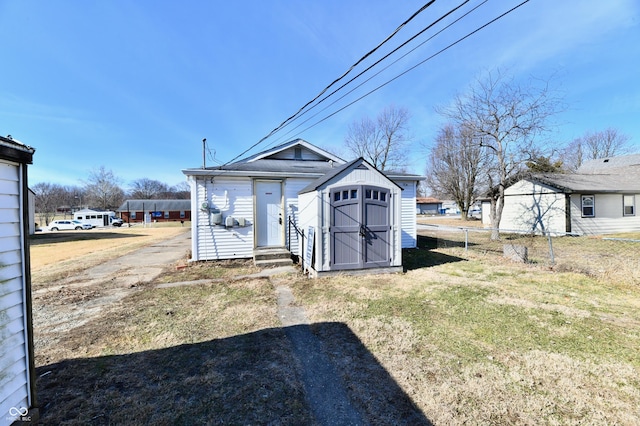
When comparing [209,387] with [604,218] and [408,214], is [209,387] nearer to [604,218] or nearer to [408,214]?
[408,214]

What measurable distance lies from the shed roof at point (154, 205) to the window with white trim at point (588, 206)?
5021cm

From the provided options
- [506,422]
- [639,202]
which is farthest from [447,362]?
[639,202]

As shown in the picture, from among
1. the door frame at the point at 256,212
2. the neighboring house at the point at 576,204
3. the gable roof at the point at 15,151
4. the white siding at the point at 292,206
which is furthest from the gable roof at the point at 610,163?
the gable roof at the point at 15,151

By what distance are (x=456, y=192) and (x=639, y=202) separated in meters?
13.9

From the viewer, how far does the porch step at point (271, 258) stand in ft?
25.9

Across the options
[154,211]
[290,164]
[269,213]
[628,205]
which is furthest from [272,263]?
[154,211]

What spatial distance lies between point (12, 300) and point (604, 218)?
858 inches

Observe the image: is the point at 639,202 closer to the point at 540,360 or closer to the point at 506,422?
the point at 540,360

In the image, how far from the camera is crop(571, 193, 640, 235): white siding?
14211 millimetres

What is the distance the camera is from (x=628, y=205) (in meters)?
15.3

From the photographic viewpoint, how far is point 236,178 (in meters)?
8.49

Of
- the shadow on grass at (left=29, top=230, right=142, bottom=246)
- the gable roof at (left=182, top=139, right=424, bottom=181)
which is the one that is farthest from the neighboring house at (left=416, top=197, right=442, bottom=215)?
the shadow on grass at (left=29, top=230, right=142, bottom=246)

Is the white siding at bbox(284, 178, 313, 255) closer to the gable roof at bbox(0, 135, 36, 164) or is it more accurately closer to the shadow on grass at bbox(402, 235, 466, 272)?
the shadow on grass at bbox(402, 235, 466, 272)

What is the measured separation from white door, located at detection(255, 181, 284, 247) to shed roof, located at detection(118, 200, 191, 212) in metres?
44.7
